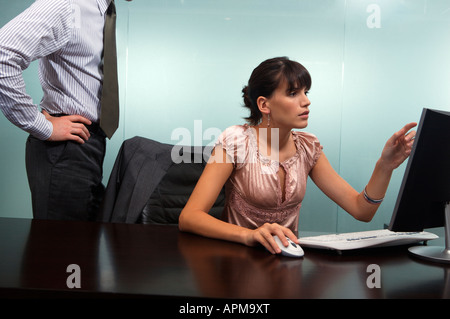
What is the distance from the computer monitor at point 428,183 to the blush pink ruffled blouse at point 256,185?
64cm

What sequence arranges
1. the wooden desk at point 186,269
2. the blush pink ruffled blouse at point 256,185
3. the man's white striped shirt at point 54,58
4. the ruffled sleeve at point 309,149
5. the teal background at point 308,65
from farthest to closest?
the teal background at point 308,65 → the ruffled sleeve at point 309,149 → the blush pink ruffled blouse at point 256,185 → the man's white striped shirt at point 54,58 → the wooden desk at point 186,269

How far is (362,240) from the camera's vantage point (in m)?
1.22

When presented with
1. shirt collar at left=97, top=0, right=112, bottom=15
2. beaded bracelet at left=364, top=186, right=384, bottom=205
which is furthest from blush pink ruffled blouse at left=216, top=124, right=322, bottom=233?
shirt collar at left=97, top=0, right=112, bottom=15

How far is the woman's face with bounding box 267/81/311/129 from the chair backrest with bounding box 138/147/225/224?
409mm

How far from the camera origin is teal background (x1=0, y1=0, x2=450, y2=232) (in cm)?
316

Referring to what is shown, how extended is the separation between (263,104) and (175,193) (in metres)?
0.53

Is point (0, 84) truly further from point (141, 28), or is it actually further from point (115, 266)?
point (141, 28)

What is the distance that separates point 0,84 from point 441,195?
1516 millimetres

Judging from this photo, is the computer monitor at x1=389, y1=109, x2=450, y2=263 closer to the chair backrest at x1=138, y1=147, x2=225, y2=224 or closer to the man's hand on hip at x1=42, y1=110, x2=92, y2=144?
the chair backrest at x1=138, y1=147, x2=225, y2=224

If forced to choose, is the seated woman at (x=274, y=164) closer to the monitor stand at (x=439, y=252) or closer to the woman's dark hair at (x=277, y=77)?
the woman's dark hair at (x=277, y=77)

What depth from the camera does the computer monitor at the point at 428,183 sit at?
1025mm

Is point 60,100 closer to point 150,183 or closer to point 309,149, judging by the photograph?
point 150,183

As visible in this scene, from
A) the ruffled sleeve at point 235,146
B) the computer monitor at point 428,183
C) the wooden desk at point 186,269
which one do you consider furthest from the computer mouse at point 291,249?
the ruffled sleeve at point 235,146

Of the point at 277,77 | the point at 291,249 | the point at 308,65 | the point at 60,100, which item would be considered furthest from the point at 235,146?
the point at 308,65
